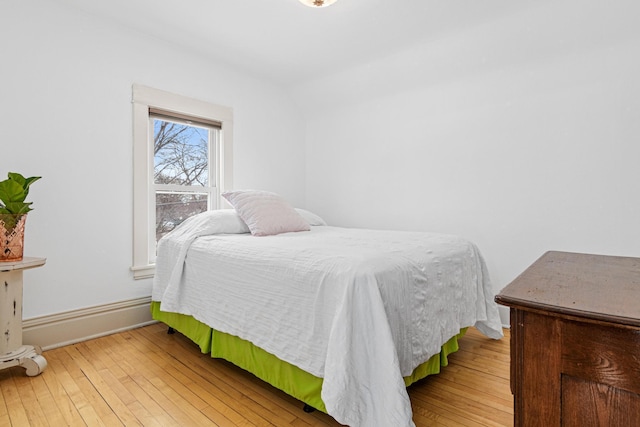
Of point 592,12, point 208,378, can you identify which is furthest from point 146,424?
point 592,12

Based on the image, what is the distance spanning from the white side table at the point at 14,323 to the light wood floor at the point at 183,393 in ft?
0.32

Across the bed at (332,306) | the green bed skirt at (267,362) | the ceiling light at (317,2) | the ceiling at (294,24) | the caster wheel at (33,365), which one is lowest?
the caster wheel at (33,365)

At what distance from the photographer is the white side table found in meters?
1.88

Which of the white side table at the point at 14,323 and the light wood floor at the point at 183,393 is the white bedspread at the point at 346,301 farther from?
the white side table at the point at 14,323

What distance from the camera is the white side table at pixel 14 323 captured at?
6.15 ft

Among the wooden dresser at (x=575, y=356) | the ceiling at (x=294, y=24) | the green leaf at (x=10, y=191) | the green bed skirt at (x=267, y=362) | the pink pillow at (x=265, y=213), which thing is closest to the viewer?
the wooden dresser at (x=575, y=356)

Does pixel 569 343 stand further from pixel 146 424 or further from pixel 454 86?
pixel 454 86

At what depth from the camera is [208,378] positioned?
76.3 inches

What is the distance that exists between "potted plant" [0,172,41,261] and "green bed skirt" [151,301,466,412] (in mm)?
1012

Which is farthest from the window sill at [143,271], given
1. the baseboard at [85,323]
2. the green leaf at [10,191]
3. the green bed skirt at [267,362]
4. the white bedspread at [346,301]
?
the green leaf at [10,191]

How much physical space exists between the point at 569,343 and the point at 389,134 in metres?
2.91

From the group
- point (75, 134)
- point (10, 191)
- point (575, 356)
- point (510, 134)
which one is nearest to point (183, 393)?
point (10, 191)

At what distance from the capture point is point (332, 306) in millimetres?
1413

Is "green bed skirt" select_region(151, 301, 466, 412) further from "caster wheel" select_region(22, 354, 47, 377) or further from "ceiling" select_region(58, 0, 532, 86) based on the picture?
"ceiling" select_region(58, 0, 532, 86)
